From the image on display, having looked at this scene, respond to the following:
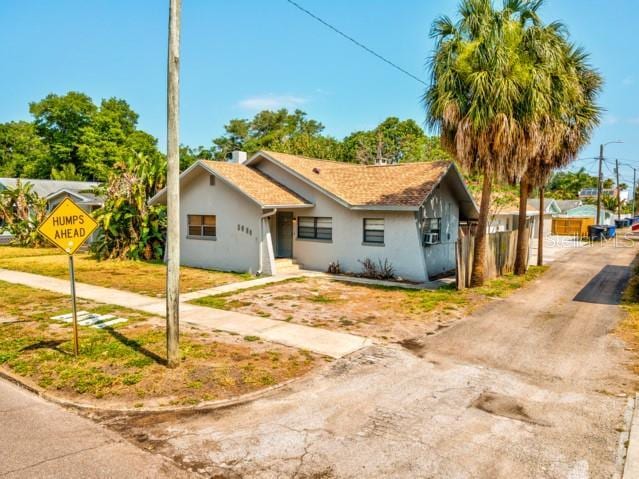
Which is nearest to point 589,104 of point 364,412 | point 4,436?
point 364,412

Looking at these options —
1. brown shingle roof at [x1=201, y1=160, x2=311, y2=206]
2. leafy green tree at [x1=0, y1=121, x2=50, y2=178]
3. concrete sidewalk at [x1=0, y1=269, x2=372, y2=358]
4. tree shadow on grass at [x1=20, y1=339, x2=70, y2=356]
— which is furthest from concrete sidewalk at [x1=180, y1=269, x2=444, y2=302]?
leafy green tree at [x1=0, y1=121, x2=50, y2=178]

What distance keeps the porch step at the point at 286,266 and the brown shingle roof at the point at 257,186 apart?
2.63 m

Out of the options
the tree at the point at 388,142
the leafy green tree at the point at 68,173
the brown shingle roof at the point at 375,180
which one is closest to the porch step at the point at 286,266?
the brown shingle roof at the point at 375,180

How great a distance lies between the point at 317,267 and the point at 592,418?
14107 mm

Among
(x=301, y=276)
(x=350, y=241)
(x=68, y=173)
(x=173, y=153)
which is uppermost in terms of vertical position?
(x=68, y=173)

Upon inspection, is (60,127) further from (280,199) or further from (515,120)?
(515,120)

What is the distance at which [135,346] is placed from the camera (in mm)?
9172

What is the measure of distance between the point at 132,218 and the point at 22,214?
42.4 ft

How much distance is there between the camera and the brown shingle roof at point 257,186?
720 inches

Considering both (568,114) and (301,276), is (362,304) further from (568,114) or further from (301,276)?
(568,114)

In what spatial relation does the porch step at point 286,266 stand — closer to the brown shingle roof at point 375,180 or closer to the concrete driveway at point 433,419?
the brown shingle roof at point 375,180

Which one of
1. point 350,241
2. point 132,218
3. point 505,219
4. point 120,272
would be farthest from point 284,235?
point 505,219

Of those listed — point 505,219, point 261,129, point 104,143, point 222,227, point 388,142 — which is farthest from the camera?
point 261,129

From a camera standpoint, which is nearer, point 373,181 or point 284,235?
point 373,181
